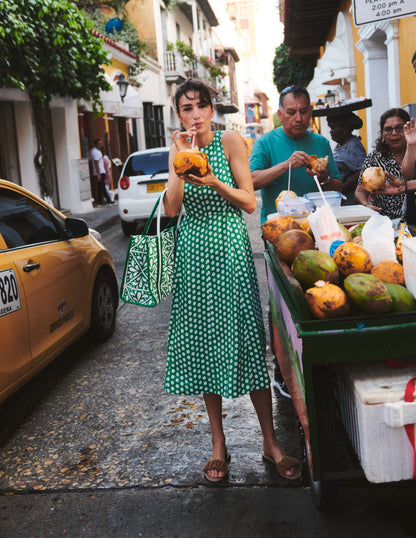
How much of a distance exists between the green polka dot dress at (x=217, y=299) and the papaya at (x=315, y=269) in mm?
541

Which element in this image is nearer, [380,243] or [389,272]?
[389,272]

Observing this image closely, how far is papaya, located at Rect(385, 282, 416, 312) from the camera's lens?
2.26 metres

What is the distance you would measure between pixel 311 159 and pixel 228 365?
59.8 inches

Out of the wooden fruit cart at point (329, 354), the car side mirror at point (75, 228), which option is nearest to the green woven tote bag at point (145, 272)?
the wooden fruit cart at point (329, 354)

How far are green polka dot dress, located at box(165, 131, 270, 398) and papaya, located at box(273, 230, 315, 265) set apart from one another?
0.26 metres

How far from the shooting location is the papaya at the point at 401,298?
89.1 inches

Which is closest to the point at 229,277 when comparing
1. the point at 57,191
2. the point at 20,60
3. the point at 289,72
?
the point at 20,60

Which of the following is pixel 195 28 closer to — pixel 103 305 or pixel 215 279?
pixel 103 305

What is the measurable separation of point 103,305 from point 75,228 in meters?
1.02

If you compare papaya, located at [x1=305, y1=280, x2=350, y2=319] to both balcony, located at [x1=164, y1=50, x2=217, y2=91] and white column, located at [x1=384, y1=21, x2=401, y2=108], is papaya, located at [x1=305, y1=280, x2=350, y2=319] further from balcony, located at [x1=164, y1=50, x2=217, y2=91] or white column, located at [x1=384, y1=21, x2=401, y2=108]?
balcony, located at [x1=164, y1=50, x2=217, y2=91]

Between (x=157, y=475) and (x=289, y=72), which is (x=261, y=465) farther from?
(x=289, y=72)

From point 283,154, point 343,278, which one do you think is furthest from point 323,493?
point 283,154

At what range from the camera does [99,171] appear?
18.6m

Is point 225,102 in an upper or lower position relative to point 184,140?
upper
